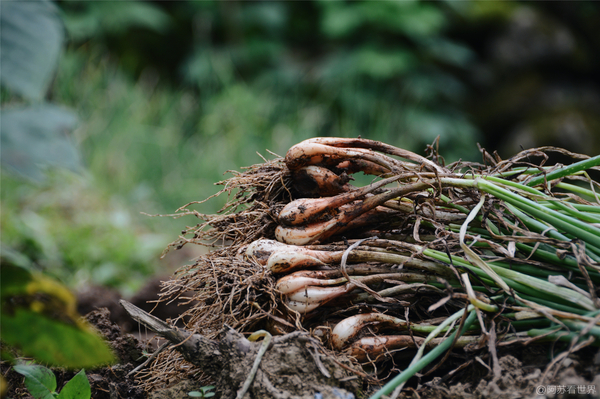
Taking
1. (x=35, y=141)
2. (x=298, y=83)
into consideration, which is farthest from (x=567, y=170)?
(x=298, y=83)

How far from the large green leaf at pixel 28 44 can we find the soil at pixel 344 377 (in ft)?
2.53

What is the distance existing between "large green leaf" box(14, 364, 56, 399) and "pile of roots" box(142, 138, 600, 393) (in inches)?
10.3

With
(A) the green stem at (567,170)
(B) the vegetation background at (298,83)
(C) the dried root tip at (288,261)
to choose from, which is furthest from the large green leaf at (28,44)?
(B) the vegetation background at (298,83)

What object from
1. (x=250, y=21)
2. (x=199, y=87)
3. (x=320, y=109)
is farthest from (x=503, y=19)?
(x=199, y=87)

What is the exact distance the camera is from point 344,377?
→ 1.06 metres

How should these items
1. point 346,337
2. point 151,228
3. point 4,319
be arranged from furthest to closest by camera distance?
1. point 151,228
2. point 346,337
3. point 4,319

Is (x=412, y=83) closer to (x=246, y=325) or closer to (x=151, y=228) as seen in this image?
(x=151, y=228)

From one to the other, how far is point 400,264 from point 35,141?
902mm

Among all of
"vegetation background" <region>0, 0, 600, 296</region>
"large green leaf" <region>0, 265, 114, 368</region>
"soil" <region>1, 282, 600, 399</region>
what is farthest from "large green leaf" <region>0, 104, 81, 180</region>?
"vegetation background" <region>0, 0, 600, 296</region>

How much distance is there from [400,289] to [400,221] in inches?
9.8

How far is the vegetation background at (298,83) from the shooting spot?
482 centimetres

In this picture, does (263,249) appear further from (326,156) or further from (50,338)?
(50,338)

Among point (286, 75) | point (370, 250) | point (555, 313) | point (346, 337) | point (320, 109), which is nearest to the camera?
point (555, 313)

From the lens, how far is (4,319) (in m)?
0.52
